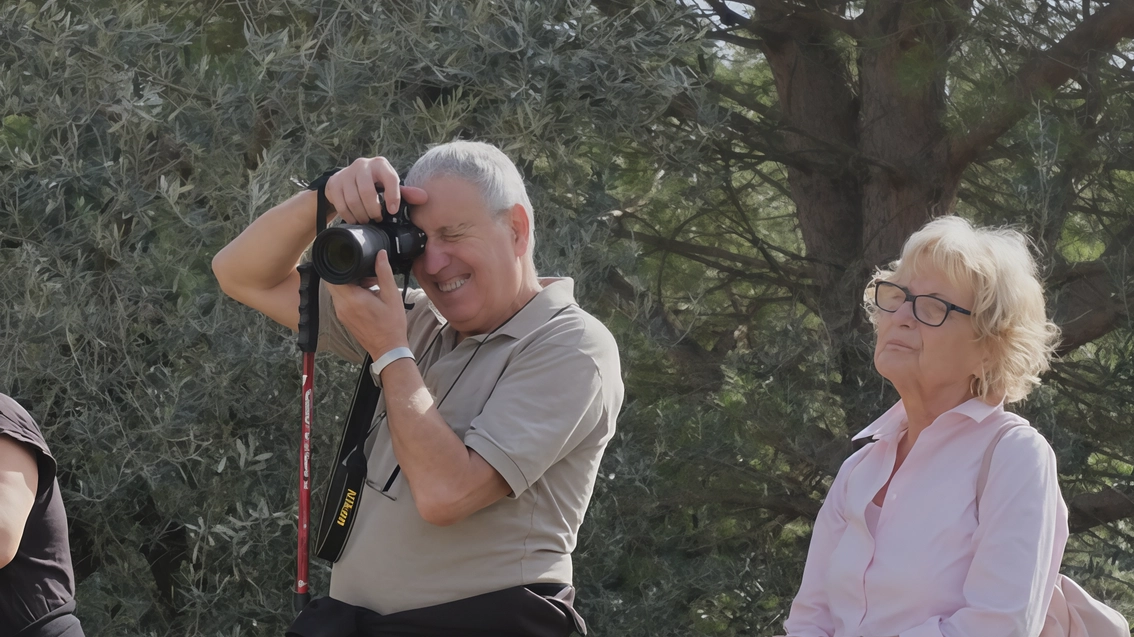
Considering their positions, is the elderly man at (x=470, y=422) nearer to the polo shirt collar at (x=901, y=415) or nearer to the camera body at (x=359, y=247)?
the camera body at (x=359, y=247)

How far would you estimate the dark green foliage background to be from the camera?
3322 mm

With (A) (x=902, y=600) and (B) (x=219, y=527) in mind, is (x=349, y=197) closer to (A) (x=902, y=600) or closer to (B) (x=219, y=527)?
(A) (x=902, y=600)

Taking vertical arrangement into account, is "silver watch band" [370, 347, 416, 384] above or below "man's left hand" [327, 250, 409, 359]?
below

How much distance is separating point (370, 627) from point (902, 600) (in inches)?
31.7

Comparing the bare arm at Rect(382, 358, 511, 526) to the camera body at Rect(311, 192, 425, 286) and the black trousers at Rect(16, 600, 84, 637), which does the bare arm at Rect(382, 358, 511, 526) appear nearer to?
the camera body at Rect(311, 192, 425, 286)

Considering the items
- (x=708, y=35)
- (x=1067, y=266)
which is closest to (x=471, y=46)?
(x=708, y=35)

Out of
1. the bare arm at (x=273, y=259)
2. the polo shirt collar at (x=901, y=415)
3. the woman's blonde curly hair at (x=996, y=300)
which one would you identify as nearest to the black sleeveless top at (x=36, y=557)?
the bare arm at (x=273, y=259)

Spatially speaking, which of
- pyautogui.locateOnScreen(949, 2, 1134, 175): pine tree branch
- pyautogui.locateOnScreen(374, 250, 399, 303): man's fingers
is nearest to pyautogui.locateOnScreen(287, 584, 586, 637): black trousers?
pyautogui.locateOnScreen(374, 250, 399, 303): man's fingers

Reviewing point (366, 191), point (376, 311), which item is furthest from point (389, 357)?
point (366, 191)

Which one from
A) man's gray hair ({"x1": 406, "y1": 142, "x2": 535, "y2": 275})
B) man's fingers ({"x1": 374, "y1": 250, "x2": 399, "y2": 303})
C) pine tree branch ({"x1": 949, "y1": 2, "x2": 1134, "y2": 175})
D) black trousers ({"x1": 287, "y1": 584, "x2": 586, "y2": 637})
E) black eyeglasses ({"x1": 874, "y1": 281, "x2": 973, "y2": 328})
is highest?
pine tree branch ({"x1": 949, "y1": 2, "x2": 1134, "y2": 175})

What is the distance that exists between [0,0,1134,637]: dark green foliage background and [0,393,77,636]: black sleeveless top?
109cm

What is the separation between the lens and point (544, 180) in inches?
135

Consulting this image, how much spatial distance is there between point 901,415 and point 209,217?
Result: 2179 millimetres

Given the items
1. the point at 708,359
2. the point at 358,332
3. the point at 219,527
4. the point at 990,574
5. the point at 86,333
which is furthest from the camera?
the point at 708,359
